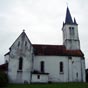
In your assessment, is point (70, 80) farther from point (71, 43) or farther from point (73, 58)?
point (71, 43)

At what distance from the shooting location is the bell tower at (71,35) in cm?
4869

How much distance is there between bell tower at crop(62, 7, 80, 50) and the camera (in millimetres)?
48688

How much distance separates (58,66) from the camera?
44.4 metres

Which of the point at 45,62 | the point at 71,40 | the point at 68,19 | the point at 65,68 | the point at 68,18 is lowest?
the point at 65,68

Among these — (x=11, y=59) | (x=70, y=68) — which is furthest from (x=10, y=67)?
(x=70, y=68)

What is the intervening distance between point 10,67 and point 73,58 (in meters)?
16.9

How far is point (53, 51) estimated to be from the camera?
46.1 meters

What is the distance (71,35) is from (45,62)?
40.5 feet

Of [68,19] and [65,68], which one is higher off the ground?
[68,19]

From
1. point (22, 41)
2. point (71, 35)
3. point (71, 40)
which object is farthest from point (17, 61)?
point (71, 35)

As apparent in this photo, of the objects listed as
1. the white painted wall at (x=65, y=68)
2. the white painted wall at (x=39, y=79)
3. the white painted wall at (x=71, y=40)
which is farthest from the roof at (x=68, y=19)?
the white painted wall at (x=39, y=79)

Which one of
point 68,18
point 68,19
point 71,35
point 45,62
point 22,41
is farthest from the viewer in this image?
point 68,18

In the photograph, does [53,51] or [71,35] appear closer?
[53,51]

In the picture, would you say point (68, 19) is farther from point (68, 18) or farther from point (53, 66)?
point (53, 66)
